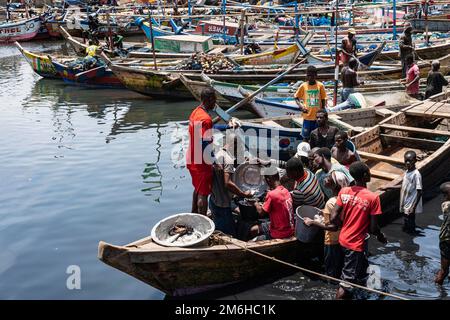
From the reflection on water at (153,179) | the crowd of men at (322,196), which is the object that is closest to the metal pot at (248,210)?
the crowd of men at (322,196)

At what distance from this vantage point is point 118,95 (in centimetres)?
1931

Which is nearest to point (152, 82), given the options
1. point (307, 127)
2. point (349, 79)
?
point (349, 79)

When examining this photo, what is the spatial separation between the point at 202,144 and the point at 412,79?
757cm

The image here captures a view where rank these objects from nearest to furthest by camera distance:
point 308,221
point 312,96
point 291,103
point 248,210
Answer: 1. point 308,221
2. point 248,210
3. point 312,96
4. point 291,103

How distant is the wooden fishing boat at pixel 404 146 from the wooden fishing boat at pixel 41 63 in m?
15.7

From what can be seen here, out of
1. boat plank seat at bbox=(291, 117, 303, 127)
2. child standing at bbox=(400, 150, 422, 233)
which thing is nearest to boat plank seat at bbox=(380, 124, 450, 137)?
boat plank seat at bbox=(291, 117, 303, 127)

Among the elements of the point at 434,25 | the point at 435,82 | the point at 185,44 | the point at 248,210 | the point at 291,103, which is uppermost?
the point at 434,25

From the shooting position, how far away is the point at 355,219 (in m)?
5.25

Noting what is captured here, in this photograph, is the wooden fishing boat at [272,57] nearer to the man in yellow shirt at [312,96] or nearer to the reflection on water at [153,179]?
the reflection on water at [153,179]

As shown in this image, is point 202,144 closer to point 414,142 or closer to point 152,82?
point 414,142

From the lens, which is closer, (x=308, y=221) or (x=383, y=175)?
(x=308, y=221)

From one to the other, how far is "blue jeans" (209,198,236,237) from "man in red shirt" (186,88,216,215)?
289mm

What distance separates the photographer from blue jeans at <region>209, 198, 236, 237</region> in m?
6.48

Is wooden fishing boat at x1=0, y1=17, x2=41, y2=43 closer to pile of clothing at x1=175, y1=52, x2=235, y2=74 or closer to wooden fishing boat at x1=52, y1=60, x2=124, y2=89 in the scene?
wooden fishing boat at x1=52, y1=60, x2=124, y2=89
